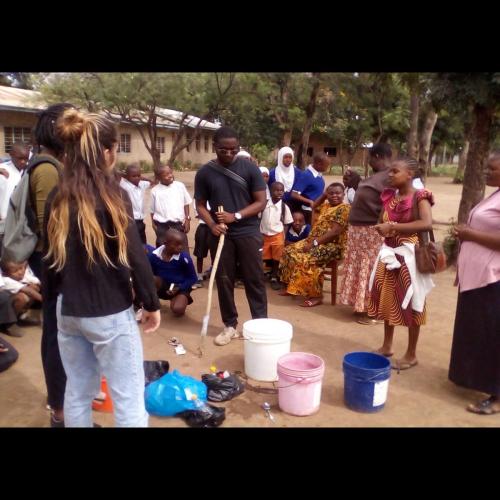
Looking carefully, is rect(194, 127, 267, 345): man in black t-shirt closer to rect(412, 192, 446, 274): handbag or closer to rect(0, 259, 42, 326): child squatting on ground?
rect(412, 192, 446, 274): handbag

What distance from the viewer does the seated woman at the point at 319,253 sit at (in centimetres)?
578

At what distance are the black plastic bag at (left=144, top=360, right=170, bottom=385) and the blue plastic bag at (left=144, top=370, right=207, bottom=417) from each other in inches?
10.8

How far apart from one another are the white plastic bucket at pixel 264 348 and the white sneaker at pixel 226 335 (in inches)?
27.0

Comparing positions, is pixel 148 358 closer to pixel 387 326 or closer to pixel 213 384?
pixel 213 384

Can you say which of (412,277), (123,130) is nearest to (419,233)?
(412,277)

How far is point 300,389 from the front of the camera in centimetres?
326

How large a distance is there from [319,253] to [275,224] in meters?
0.89

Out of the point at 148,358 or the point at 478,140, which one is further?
the point at 478,140

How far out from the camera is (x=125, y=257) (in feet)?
7.49

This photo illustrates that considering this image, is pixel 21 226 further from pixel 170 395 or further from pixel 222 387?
pixel 222 387
